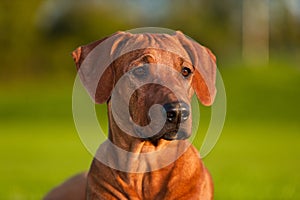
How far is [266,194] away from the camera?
9938 millimetres

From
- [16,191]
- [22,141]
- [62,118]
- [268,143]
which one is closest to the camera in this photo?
[16,191]

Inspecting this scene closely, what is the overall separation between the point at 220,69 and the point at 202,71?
143 ft

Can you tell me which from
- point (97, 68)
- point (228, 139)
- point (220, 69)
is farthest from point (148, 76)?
point (220, 69)

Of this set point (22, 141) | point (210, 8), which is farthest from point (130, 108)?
point (210, 8)

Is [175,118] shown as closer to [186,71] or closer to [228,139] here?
[186,71]

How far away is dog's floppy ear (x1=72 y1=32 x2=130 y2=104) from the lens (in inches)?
229

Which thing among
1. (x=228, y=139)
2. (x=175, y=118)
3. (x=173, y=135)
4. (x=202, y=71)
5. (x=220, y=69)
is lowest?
(x=220, y=69)

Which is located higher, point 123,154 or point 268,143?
point 123,154

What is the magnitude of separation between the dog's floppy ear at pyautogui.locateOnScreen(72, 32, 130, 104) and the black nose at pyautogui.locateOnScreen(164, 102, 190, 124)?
2.80 feet

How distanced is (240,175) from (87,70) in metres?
7.82

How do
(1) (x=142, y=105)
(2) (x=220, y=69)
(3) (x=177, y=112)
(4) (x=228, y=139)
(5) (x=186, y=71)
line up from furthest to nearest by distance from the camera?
(2) (x=220, y=69), (4) (x=228, y=139), (5) (x=186, y=71), (1) (x=142, y=105), (3) (x=177, y=112)

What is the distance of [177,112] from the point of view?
5.06 metres

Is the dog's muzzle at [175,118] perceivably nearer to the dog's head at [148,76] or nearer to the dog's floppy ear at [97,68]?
the dog's head at [148,76]

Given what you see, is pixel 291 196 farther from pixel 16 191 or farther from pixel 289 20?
pixel 289 20
